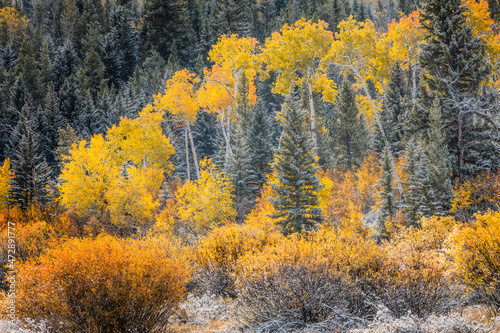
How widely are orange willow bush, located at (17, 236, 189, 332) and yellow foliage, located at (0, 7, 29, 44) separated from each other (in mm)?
82975

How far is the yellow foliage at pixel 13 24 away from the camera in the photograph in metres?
72.9

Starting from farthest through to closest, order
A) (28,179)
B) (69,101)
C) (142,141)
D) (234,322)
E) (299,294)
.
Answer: (69,101) < (142,141) < (28,179) < (234,322) < (299,294)

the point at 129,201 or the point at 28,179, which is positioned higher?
the point at 28,179

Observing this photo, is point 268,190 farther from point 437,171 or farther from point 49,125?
point 49,125

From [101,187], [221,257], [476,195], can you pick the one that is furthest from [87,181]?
[476,195]

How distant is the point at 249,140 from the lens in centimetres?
3334

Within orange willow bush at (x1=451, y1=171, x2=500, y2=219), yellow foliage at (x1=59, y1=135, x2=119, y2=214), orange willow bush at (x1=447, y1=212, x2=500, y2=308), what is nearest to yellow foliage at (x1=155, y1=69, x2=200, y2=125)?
yellow foliage at (x1=59, y1=135, x2=119, y2=214)

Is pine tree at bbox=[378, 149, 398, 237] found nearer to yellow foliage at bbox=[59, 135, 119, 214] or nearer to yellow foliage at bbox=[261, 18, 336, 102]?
yellow foliage at bbox=[261, 18, 336, 102]

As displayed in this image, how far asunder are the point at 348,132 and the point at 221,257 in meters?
29.4

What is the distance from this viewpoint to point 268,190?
1149 inches

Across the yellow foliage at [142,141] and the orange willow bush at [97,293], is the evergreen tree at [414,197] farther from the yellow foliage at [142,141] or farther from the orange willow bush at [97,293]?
the yellow foliage at [142,141]

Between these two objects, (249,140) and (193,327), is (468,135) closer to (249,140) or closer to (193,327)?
(249,140)

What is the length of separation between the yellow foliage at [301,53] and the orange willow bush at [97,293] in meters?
23.7

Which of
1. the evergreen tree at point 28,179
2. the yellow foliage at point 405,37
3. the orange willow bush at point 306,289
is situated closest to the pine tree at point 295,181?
the orange willow bush at point 306,289
